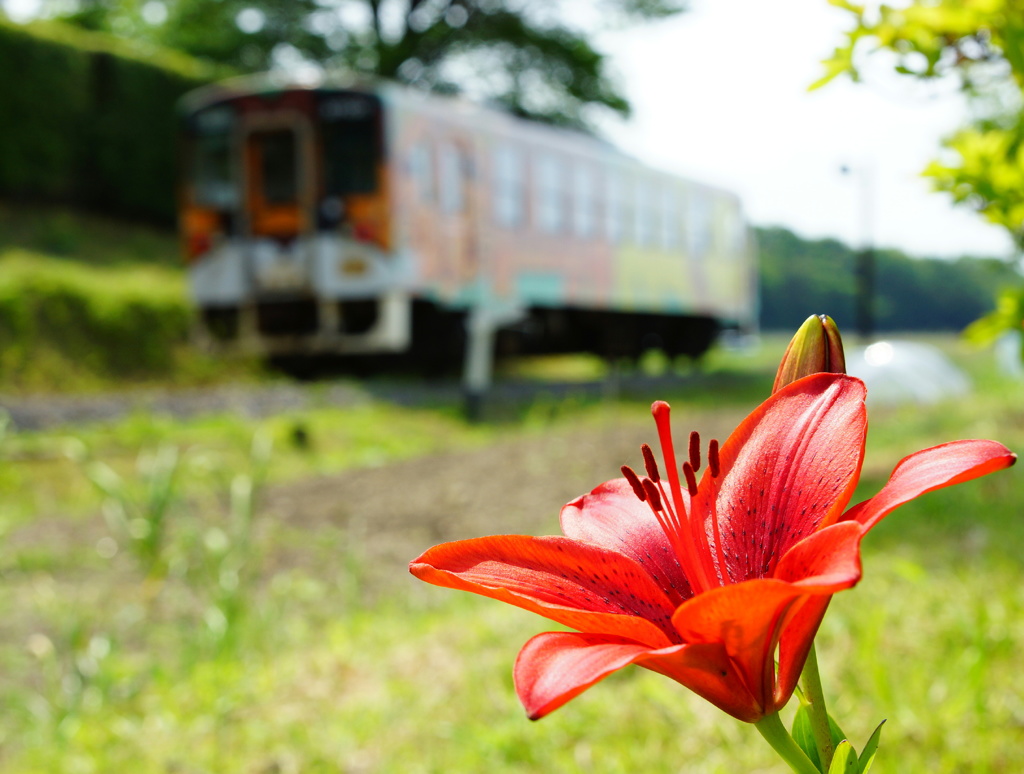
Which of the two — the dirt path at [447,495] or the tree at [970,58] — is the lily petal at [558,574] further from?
the dirt path at [447,495]

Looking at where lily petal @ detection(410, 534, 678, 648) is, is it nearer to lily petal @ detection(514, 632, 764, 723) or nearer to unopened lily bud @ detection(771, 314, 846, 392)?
lily petal @ detection(514, 632, 764, 723)

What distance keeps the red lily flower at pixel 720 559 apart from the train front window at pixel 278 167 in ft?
35.5

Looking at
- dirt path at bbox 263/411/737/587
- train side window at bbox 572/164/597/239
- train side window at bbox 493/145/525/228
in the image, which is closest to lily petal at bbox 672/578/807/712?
dirt path at bbox 263/411/737/587

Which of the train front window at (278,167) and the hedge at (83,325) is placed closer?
the hedge at (83,325)

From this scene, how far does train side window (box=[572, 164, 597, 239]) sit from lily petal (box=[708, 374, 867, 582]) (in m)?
12.1

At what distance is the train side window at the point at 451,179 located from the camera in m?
10.8

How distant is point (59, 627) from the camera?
10.9ft

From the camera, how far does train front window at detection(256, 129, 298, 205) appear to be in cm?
1088

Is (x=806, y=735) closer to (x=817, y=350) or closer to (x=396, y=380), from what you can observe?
(x=817, y=350)

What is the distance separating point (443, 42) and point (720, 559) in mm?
22027

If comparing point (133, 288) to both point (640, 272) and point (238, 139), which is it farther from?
point (640, 272)

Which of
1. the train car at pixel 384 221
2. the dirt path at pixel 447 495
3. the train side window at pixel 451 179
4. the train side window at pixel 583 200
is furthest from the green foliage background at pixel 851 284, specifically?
the train side window at pixel 583 200

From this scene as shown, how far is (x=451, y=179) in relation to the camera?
10930mm

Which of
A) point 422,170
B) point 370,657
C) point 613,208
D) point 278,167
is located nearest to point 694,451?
point 370,657
